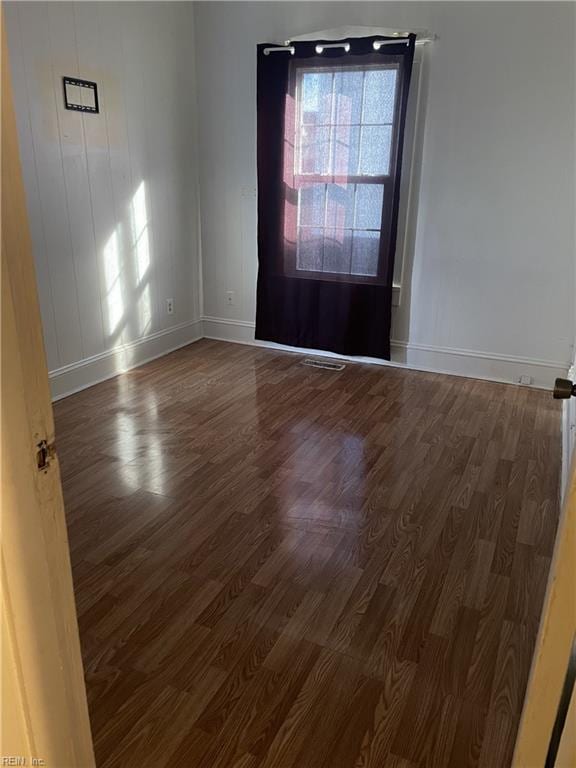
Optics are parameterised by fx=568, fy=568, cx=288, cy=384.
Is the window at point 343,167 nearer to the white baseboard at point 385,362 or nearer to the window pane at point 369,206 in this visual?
the window pane at point 369,206

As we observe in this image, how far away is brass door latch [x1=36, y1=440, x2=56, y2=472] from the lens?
673mm

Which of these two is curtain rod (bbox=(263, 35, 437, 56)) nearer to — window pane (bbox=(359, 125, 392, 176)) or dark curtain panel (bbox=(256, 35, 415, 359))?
dark curtain panel (bbox=(256, 35, 415, 359))

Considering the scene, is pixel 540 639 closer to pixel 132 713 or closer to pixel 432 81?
pixel 132 713

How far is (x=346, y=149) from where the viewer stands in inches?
151

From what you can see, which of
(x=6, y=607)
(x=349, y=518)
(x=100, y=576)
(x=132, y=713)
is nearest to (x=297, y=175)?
(x=349, y=518)

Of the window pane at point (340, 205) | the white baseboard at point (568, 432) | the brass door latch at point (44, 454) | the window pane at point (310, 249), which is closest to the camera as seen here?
the brass door latch at point (44, 454)

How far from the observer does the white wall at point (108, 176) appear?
315 centimetres

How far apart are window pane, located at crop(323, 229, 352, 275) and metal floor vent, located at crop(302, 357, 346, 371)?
0.68 m

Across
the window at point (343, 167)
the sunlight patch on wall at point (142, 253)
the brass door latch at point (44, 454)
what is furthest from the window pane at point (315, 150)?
the brass door latch at point (44, 454)

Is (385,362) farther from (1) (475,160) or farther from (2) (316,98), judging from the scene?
(2) (316,98)

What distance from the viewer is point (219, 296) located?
15.6 feet

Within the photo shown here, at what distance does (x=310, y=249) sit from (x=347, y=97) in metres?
1.02

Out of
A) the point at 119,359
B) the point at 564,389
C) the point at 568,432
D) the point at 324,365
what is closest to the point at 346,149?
the point at 324,365

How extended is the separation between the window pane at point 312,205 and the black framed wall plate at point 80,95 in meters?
1.45
